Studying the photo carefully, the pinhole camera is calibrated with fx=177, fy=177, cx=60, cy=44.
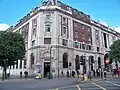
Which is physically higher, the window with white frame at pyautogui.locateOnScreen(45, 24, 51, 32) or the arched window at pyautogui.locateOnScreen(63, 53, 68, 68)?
the window with white frame at pyautogui.locateOnScreen(45, 24, 51, 32)

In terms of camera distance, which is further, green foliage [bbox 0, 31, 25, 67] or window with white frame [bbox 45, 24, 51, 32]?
window with white frame [bbox 45, 24, 51, 32]

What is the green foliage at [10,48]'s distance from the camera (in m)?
36.9

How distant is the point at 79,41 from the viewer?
51.8 m

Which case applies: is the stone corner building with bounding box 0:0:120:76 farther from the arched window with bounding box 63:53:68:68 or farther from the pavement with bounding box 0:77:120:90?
the pavement with bounding box 0:77:120:90

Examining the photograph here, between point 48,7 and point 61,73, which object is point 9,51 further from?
point 48,7

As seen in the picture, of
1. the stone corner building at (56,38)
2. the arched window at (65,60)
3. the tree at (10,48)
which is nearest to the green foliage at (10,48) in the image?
the tree at (10,48)

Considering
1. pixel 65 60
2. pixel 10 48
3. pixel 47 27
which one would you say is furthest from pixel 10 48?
pixel 65 60

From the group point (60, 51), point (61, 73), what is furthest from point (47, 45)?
point (61, 73)

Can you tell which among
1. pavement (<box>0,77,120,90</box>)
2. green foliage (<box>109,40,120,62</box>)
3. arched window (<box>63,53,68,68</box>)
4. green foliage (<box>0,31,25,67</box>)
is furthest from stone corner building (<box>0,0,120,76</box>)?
pavement (<box>0,77,120,90</box>)

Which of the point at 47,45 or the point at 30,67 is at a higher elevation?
the point at 47,45

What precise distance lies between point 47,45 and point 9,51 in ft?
34.5

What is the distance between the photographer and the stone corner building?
4378 centimetres

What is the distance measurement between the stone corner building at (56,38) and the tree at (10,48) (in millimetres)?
6406

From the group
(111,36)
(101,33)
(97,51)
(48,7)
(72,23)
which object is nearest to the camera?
(48,7)
